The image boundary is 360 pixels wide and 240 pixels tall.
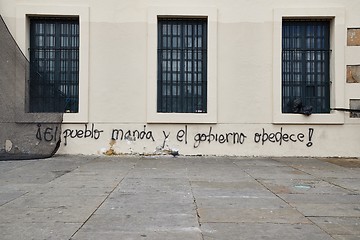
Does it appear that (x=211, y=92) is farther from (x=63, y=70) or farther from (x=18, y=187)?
(x=18, y=187)

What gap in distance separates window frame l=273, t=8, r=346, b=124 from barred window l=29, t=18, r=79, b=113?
6.33 metres

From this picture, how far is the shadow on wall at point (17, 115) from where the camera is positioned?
1141cm

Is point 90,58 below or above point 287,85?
above

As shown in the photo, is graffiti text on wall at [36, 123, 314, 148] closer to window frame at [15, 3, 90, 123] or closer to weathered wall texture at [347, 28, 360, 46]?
window frame at [15, 3, 90, 123]

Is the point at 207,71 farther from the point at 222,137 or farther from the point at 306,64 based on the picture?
the point at 306,64

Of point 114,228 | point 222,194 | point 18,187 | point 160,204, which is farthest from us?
point 18,187

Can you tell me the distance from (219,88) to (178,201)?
672 centimetres

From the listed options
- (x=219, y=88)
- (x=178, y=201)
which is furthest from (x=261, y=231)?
(x=219, y=88)

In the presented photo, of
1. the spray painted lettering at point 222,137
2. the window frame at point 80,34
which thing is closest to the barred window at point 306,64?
Answer: the spray painted lettering at point 222,137

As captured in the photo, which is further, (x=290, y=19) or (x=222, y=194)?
(x=290, y=19)

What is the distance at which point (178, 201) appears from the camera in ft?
19.9

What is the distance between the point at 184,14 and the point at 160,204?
25.6 feet

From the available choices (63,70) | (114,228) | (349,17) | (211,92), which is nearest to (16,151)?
(63,70)

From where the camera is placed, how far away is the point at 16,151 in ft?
37.1
